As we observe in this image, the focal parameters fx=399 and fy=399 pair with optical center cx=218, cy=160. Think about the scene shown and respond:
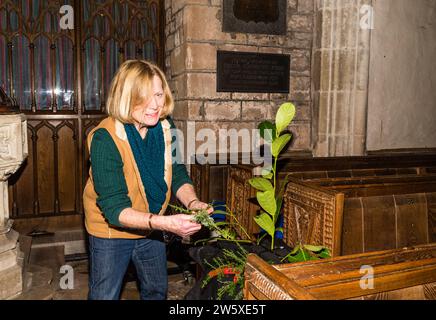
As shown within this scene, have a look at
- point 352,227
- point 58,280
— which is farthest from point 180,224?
point 58,280

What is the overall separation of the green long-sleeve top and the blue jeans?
0.91 ft

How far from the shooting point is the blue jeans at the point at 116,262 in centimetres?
204

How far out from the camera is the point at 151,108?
196cm

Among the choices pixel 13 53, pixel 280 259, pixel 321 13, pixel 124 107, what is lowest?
pixel 280 259

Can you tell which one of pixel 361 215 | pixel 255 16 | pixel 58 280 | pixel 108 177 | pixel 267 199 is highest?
pixel 255 16

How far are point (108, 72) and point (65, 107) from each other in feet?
2.11

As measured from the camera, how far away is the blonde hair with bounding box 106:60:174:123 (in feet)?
6.22

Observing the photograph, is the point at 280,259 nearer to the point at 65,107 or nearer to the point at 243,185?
the point at 243,185

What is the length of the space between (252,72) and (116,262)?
114 inches

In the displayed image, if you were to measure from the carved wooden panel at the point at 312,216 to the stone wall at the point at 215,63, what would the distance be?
1.95 meters

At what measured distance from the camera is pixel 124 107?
1.91 m

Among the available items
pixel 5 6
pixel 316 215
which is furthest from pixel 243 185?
pixel 5 6

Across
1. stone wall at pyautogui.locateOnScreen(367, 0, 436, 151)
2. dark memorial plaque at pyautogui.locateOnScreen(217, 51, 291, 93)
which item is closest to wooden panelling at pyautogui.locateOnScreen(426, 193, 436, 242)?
stone wall at pyautogui.locateOnScreen(367, 0, 436, 151)

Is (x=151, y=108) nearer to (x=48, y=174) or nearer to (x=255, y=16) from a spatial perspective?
(x=255, y=16)
